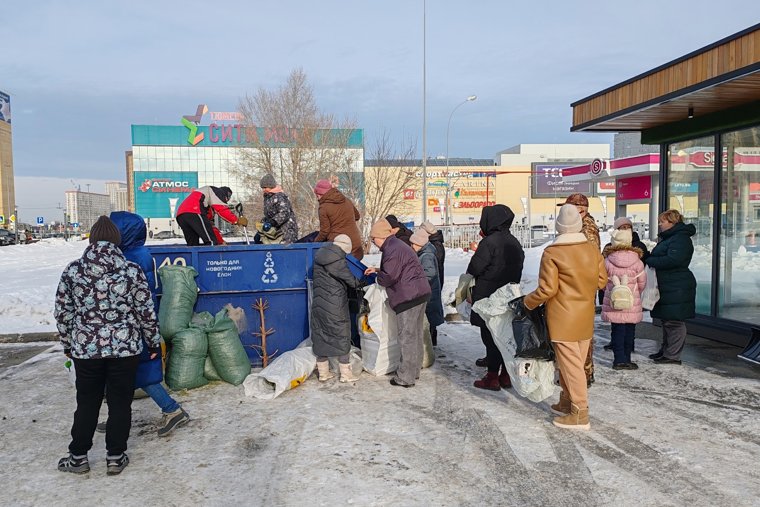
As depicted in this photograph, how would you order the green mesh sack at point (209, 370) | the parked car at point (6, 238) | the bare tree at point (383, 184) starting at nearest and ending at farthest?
the green mesh sack at point (209, 370)
the bare tree at point (383, 184)
the parked car at point (6, 238)

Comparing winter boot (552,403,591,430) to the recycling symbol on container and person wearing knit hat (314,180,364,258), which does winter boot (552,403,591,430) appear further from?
the recycling symbol on container

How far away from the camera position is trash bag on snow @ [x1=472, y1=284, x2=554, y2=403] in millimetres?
4605

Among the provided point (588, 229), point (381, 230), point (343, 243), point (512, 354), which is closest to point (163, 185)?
point (343, 243)

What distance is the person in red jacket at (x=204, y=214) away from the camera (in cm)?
663

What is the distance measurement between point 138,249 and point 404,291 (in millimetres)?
2384

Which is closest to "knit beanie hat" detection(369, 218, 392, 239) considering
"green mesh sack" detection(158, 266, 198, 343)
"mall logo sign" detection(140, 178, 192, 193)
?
"green mesh sack" detection(158, 266, 198, 343)

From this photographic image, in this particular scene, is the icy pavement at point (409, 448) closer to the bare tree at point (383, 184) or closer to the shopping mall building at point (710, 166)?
the shopping mall building at point (710, 166)

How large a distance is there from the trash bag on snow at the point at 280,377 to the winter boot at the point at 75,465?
171 cm

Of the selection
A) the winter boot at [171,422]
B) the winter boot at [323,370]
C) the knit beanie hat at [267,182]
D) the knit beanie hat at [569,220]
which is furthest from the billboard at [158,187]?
the knit beanie hat at [569,220]

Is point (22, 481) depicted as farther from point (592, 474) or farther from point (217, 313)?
point (592, 474)

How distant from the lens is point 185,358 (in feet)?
17.9

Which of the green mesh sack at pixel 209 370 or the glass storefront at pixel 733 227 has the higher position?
the glass storefront at pixel 733 227

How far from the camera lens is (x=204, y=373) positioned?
570cm

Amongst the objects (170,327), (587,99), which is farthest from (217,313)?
(587,99)
